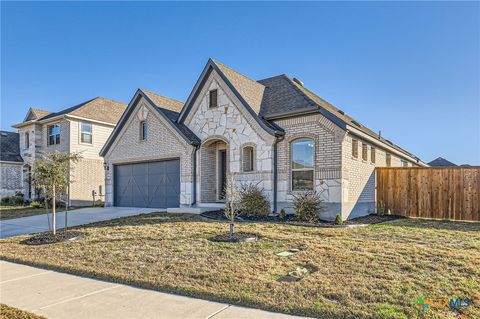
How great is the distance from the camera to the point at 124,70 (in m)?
19.2

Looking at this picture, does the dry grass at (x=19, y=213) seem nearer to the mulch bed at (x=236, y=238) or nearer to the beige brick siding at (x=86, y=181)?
the beige brick siding at (x=86, y=181)

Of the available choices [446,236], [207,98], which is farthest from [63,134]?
[446,236]

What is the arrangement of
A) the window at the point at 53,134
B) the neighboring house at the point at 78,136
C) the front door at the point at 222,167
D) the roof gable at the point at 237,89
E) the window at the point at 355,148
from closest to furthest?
the window at the point at 355,148
the roof gable at the point at 237,89
the front door at the point at 222,167
the neighboring house at the point at 78,136
the window at the point at 53,134

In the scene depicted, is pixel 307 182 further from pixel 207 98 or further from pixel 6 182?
pixel 6 182

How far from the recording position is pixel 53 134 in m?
24.8

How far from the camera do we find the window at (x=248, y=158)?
13953mm

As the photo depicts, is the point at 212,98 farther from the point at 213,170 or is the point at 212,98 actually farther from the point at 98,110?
the point at 98,110

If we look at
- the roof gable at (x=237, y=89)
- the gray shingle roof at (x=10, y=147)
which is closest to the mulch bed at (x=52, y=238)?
the roof gable at (x=237, y=89)

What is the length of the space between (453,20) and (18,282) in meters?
15.7

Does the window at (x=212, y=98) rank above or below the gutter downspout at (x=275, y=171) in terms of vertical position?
above

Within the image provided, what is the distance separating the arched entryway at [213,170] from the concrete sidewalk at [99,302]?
908cm

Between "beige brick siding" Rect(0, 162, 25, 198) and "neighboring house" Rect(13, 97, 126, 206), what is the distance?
0.48 m

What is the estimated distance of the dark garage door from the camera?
1645 cm

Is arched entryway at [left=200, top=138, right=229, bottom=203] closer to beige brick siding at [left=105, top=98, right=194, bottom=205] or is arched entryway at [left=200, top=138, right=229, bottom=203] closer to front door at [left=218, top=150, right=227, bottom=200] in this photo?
front door at [left=218, top=150, right=227, bottom=200]
